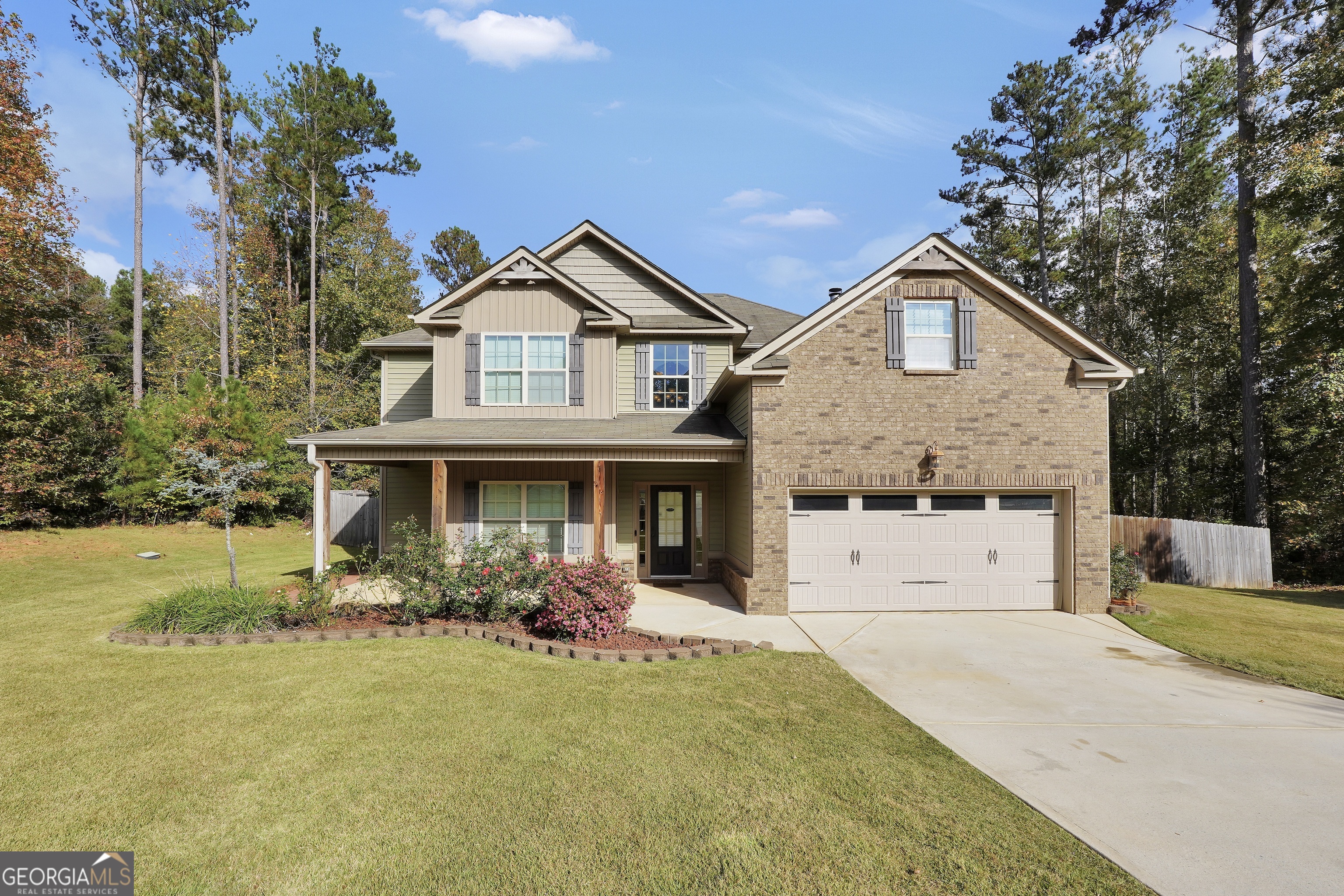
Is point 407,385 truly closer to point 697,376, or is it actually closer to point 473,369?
point 473,369

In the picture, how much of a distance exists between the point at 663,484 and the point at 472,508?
14.1ft

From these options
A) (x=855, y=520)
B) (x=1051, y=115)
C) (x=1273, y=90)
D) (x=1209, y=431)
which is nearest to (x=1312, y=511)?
(x=1209, y=431)

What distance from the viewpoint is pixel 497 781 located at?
13.8 ft

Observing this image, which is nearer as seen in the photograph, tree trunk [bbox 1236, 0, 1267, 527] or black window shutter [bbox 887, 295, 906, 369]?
black window shutter [bbox 887, 295, 906, 369]

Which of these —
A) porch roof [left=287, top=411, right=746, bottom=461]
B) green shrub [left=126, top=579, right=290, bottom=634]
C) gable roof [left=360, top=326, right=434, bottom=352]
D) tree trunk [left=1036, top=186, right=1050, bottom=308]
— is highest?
tree trunk [left=1036, top=186, right=1050, bottom=308]

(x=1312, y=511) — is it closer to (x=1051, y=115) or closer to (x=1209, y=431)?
(x=1209, y=431)

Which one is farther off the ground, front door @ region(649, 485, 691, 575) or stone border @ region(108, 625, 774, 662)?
front door @ region(649, 485, 691, 575)

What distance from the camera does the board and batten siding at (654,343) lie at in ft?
44.0

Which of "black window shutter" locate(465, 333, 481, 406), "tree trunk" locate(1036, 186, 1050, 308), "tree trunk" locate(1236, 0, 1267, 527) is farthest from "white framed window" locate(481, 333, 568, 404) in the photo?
"tree trunk" locate(1036, 186, 1050, 308)

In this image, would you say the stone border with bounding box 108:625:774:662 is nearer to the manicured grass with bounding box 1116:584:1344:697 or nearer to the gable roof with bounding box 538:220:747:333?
the manicured grass with bounding box 1116:584:1344:697

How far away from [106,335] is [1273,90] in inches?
2002

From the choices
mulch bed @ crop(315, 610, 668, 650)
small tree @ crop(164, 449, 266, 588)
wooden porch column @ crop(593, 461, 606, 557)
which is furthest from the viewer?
wooden porch column @ crop(593, 461, 606, 557)

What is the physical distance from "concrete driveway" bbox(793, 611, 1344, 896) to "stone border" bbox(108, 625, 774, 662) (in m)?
1.80

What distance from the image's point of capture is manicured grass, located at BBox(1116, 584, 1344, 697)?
7273mm
